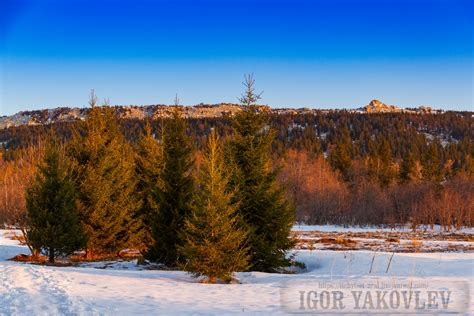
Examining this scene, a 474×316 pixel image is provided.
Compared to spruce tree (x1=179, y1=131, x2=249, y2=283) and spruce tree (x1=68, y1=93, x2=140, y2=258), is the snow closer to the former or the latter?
spruce tree (x1=68, y1=93, x2=140, y2=258)

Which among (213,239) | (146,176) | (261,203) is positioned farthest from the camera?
(146,176)

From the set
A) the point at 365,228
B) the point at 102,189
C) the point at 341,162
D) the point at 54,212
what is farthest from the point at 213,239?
the point at 341,162

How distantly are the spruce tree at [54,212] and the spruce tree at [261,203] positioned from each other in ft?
27.8

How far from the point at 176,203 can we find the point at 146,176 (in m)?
7.87

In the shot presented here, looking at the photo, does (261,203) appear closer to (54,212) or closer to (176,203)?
(176,203)

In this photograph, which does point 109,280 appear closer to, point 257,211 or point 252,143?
point 257,211

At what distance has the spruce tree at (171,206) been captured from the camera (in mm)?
22344

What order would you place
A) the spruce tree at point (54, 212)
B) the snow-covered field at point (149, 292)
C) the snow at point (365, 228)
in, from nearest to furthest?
the snow-covered field at point (149, 292), the spruce tree at point (54, 212), the snow at point (365, 228)

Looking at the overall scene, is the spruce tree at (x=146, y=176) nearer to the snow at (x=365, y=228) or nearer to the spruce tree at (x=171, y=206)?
the spruce tree at (x=171, y=206)

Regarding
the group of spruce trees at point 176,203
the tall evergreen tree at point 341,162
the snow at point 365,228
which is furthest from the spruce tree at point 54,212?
the tall evergreen tree at point 341,162

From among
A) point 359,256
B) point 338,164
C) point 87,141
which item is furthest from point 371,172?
point 87,141

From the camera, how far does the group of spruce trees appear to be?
1716 centimetres

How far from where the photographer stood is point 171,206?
22.5 meters

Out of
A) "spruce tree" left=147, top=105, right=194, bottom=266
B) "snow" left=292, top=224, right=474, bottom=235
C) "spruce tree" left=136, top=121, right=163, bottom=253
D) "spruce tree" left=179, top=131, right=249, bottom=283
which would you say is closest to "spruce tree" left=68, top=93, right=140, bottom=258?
"spruce tree" left=136, top=121, right=163, bottom=253
